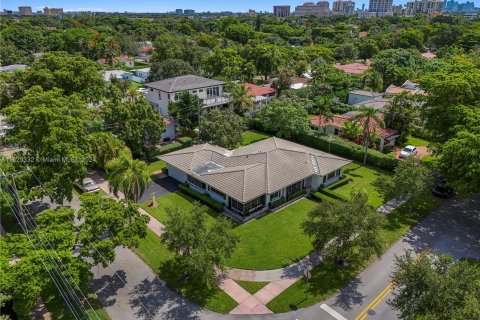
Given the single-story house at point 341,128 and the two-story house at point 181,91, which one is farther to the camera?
the two-story house at point 181,91

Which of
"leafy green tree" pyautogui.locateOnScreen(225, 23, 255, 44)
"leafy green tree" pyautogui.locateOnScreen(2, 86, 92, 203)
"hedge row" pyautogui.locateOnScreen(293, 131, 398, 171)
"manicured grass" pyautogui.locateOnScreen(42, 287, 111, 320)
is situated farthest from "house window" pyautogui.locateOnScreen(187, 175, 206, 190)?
"leafy green tree" pyautogui.locateOnScreen(225, 23, 255, 44)

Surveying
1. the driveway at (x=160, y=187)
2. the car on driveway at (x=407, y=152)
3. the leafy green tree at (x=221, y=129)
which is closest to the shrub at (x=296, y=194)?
the leafy green tree at (x=221, y=129)

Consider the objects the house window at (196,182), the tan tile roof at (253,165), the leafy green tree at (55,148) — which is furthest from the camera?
the house window at (196,182)

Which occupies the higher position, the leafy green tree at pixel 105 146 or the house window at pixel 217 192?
the leafy green tree at pixel 105 146

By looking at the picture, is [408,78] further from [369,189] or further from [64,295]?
[64,295]

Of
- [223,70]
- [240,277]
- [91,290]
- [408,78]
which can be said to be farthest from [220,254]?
[408,78]

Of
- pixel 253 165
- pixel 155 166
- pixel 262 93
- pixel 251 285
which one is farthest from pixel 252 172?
pixel 262 93

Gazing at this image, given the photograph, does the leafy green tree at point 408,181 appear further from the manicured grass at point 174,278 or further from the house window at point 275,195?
the manicured grass at point 174,278
